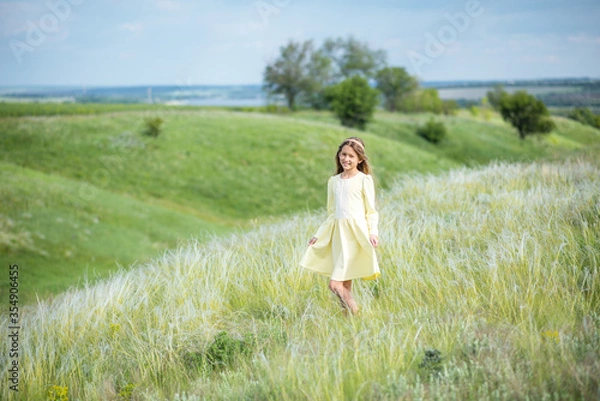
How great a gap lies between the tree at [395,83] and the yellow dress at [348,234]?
84.0m

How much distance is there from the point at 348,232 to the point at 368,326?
36.5 inches

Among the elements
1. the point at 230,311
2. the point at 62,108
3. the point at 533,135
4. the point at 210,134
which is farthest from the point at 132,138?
the point at 533,135

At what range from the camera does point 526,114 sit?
61031 mm

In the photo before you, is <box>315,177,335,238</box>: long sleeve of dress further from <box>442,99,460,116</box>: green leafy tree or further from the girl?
<box>442,99,460,116</box>: green leafy tree

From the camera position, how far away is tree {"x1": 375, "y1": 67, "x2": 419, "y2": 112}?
8719 centimetres

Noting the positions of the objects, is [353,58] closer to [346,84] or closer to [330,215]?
[346,84]

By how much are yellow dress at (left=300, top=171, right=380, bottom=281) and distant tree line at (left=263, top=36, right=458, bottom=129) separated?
51.3m

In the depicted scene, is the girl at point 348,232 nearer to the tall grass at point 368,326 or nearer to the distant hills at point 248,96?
the tall grass at point 368,326

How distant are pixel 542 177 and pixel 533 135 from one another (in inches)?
2257

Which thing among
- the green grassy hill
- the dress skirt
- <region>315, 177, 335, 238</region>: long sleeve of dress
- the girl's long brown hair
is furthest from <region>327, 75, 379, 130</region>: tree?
the dress skirt

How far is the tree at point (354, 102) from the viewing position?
55.7 meters

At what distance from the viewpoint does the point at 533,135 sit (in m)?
62.8

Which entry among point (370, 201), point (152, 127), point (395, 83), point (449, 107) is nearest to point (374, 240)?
point (370, 201)

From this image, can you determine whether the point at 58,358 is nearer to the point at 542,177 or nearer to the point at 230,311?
the point at 230,311
